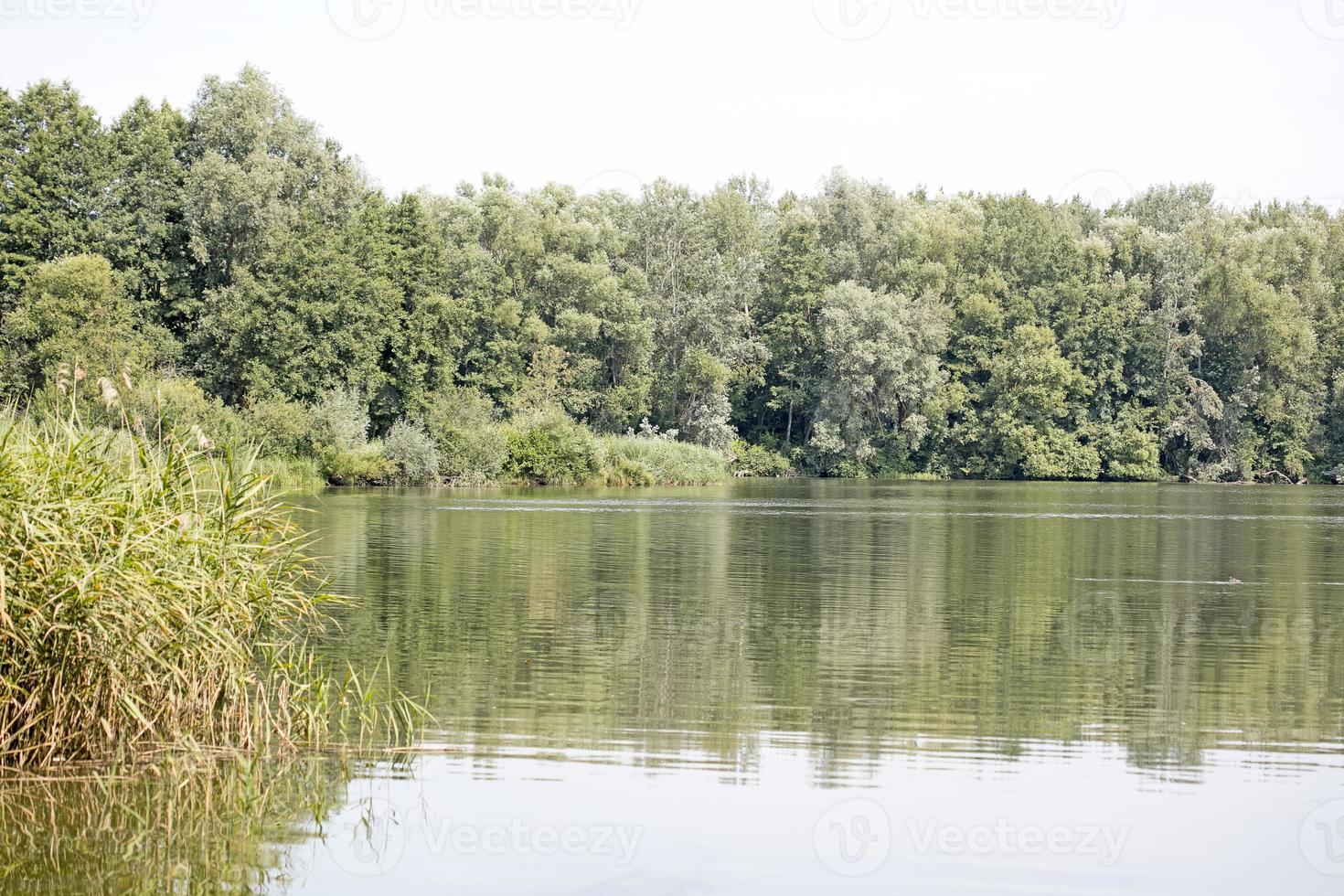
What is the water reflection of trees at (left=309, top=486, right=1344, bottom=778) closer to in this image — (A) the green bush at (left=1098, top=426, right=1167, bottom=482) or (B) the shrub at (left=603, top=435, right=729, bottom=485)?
(B) the shrub at (left=603, top=435, right=729, bottom=485)

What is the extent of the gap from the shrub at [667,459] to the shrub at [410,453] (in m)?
9.79

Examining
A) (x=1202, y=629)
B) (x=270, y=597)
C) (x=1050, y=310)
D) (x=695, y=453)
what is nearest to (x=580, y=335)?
(x=695, y=453)

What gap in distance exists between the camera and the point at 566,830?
9.91 meters

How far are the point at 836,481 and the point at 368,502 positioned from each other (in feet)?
115

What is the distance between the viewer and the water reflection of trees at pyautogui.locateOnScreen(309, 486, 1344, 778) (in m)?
13.4
